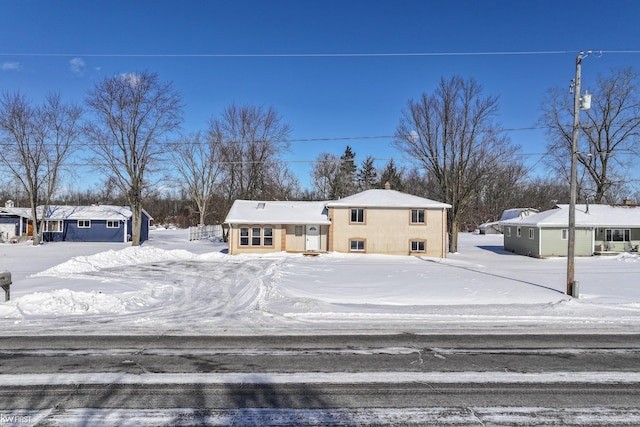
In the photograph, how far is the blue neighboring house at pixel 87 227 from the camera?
4081 cm

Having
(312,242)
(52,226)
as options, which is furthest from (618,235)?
(52,226)

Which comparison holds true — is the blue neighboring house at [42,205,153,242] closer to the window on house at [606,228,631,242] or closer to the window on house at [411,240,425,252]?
the window on house at [411,240,425,252]

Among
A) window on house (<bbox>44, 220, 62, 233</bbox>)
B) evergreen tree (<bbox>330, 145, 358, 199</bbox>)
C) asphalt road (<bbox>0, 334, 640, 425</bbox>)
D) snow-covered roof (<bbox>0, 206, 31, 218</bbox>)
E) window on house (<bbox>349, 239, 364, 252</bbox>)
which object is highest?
evergreen tree (<bbox>330, 145, 358, 199</bbox>)

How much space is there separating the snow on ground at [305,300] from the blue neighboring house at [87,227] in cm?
2084

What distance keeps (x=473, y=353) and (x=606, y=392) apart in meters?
2.10

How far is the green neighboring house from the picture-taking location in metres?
30.3

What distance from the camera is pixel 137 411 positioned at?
4.68m

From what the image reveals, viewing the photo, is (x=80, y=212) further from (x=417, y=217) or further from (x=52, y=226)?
(x=417, y=217)

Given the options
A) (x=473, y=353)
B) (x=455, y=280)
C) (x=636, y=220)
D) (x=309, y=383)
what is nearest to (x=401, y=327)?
(x=473, y=353)

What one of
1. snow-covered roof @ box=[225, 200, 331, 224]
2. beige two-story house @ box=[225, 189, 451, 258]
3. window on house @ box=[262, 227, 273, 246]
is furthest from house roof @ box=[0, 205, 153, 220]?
window on house @ box=[262, 227, 273, 246]

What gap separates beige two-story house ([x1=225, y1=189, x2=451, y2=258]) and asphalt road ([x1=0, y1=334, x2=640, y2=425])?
66.7 feet

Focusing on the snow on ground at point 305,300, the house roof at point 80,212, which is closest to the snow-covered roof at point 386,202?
the snow on ground at point 305,300

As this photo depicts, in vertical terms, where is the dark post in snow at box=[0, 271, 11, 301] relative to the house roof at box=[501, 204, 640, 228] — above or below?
below

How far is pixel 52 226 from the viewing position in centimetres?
4103
